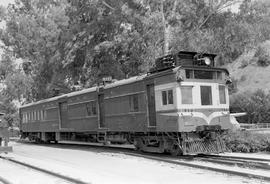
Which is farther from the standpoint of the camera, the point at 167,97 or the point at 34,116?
the point at 34,116

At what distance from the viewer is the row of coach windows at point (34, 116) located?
28688 mm

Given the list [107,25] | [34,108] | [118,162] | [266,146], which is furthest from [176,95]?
[34,108]

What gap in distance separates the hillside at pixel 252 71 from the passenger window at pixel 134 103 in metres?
42.9

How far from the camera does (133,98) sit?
17.5m

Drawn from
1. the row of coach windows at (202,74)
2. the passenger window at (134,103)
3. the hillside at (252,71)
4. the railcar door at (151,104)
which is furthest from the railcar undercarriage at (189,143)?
the hillside at (252,71)

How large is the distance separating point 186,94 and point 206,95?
0.99 metres

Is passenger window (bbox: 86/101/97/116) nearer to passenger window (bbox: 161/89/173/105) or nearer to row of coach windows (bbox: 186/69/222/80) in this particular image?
passenger window (bbox: 161/89/173/105)

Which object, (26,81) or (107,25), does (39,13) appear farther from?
(107,25)

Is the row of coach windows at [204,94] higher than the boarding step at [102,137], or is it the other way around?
the row of coach windows at [204,94]

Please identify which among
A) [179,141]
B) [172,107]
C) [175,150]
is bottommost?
[175,150]

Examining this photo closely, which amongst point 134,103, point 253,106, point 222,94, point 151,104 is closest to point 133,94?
point 134,103

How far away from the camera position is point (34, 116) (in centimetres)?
3053

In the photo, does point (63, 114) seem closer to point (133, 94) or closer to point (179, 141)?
point (133, 94)

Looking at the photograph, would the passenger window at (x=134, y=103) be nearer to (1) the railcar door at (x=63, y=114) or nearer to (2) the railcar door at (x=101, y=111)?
(2) the railcar door at (x=101, y=111)
